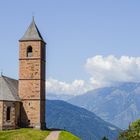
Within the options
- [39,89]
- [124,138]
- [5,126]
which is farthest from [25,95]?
[124,138]

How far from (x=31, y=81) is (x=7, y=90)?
695 centimetres

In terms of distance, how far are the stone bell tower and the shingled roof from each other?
190 centimetres

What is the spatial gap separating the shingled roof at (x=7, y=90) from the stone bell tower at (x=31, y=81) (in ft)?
6.23

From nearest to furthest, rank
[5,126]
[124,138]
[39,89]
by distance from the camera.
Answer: [124,138]
[5,126]
[39,89]

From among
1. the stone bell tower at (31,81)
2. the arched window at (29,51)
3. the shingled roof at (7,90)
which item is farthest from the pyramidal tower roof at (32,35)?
the shingled roof at (7,90)

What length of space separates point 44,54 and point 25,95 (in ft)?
36.6

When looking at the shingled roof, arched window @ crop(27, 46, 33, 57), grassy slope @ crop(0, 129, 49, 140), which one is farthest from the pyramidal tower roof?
grassy slope @ crop(0, 129, 49, 140)

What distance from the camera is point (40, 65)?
332 feet

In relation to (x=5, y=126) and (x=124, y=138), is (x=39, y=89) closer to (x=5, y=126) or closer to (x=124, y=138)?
(x=5, y=126)

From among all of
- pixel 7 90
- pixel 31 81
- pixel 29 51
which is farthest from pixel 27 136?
pixel 29 51

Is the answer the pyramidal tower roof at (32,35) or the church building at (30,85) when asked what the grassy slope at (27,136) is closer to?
the church building at (30,85)

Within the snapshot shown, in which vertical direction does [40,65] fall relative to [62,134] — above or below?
above

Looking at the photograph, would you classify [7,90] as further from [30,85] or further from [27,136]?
[27,136]

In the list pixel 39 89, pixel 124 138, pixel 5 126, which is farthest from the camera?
pixel 39 89
